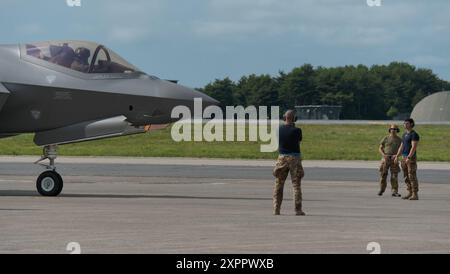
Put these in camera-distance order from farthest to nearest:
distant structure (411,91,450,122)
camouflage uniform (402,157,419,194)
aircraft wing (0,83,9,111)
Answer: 1. distant structure (411,91,450,122)
2. camouflage uniform (402,157,419,194)
3. aircraft wing (0,83,9,111)

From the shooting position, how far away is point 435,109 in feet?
413

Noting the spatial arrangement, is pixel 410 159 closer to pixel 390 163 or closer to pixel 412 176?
pixel 412 176

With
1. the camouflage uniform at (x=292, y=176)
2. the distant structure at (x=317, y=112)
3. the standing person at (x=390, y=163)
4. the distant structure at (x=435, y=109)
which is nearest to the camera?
the camouflage uniform at (x=292, y=176)

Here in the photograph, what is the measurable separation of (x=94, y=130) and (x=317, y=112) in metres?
119

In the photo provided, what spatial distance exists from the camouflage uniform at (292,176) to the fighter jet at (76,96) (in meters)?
3.83

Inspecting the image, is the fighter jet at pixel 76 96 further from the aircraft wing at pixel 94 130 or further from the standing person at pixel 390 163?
the standing person at pixel 390 163

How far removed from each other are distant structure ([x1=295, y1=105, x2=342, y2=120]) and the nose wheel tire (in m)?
117

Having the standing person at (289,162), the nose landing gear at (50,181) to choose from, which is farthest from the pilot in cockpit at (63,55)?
the standing person at (289,162)

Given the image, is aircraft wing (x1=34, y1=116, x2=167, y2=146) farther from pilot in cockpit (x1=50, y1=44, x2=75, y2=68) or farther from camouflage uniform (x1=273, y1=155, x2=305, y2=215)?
camouflage uniform (x1=273, y1=155, x2=305, y2=215)

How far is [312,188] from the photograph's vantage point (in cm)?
2902

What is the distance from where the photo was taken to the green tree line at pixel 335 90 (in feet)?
467

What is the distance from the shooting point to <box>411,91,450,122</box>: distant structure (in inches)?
4889

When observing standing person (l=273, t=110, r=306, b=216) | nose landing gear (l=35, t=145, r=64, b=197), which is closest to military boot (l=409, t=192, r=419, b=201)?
standing person (l=273, t=110, r=306, b=216)
